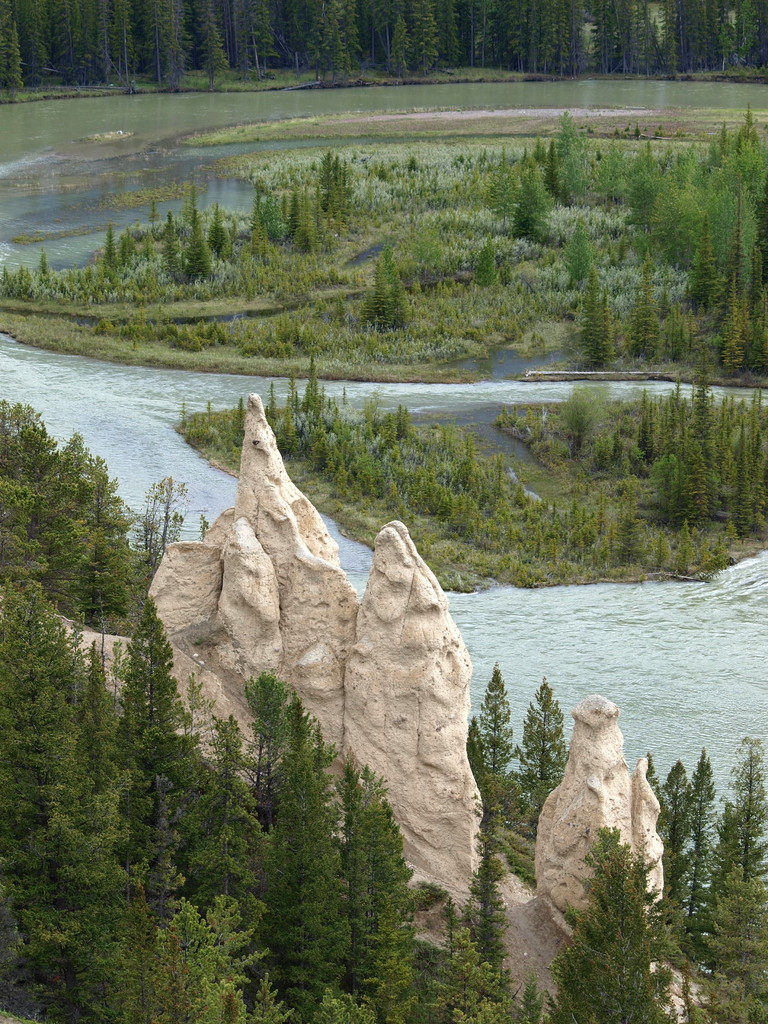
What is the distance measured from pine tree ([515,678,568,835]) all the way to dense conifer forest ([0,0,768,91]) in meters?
141

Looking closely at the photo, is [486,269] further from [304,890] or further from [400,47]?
[400,47]

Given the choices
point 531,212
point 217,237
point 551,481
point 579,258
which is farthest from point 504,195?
point 551,481

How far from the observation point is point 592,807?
2673cm

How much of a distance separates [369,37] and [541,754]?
155 m

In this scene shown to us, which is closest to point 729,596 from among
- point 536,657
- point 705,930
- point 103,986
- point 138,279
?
point 536,657

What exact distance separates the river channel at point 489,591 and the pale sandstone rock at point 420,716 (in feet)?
43.0

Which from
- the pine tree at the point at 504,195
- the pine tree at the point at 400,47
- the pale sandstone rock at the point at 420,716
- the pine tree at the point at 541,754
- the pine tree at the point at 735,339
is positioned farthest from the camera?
the pine tree at the point at 400,47

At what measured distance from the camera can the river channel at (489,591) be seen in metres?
44.7

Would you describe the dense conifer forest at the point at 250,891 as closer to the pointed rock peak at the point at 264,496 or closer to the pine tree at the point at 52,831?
the pine tree at the point at 52,831

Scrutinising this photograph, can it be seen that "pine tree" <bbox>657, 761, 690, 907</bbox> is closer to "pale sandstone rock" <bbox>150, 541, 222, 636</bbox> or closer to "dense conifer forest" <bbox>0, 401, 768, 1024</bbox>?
"dense conifer forest" <bbox>0, 401, 768, 1024</bbox>

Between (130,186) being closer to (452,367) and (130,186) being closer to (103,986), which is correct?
(452,367)

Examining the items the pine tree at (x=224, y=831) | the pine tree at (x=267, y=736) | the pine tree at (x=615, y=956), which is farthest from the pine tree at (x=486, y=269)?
the pine tree at (x=615, y=956)

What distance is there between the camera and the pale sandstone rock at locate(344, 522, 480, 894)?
28.5m

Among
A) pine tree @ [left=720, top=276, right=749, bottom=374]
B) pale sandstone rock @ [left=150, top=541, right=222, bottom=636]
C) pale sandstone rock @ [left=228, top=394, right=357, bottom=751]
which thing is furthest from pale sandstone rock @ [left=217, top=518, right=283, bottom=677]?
pine tree @ [left=720, top=276, right=749, bottom=374]
